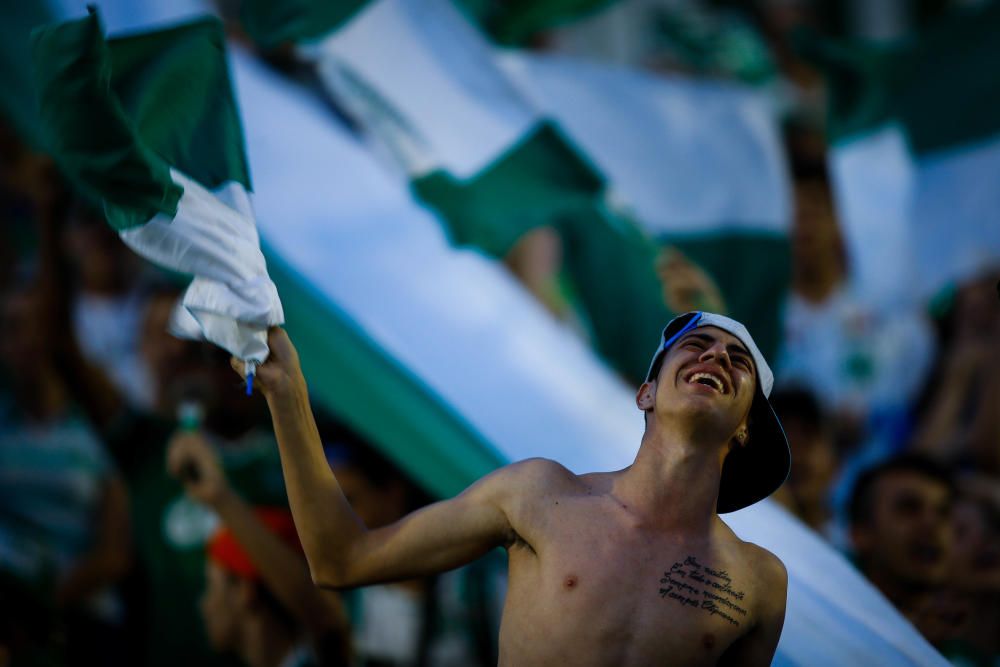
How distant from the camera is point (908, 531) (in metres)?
3.79

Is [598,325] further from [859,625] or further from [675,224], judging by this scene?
[859,625]

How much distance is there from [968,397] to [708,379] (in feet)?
9.22

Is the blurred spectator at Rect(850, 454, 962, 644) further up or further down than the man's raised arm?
further down

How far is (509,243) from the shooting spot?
13.7ft

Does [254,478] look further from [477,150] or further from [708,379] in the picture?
[708,379]

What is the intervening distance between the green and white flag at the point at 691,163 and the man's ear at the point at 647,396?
252cm

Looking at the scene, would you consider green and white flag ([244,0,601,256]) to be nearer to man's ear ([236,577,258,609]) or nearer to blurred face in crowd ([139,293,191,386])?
blurred face in crowd ([139,293,191,386])

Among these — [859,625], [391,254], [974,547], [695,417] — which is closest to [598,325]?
[391,254]

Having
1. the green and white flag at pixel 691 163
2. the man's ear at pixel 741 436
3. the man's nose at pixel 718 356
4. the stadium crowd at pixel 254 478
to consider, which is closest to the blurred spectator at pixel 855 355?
the stadium crowd at pixel 254 478

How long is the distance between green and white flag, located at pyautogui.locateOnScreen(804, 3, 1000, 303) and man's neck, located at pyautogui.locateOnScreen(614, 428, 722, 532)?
3445 millimetres

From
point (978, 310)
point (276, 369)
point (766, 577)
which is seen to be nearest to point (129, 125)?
point (276, 369)

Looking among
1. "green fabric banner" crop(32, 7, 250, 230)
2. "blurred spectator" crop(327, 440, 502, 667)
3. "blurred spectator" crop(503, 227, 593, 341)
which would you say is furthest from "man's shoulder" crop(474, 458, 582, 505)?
"blurred spectator" crop(503, 227, 593, 341)

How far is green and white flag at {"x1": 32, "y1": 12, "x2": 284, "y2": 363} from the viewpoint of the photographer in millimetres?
2055

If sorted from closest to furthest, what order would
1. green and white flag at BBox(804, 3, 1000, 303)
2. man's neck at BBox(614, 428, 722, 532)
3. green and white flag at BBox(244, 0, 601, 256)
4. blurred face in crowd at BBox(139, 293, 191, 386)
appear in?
man's neck at BBox(614, 428, 722, 532) < green and white flag at BBox(244, 0, 601, 256) < blurred face in crowd at BBox(139, 293, 191, 386) < green and white flag at BBox(804, 3, 1000, 303)
